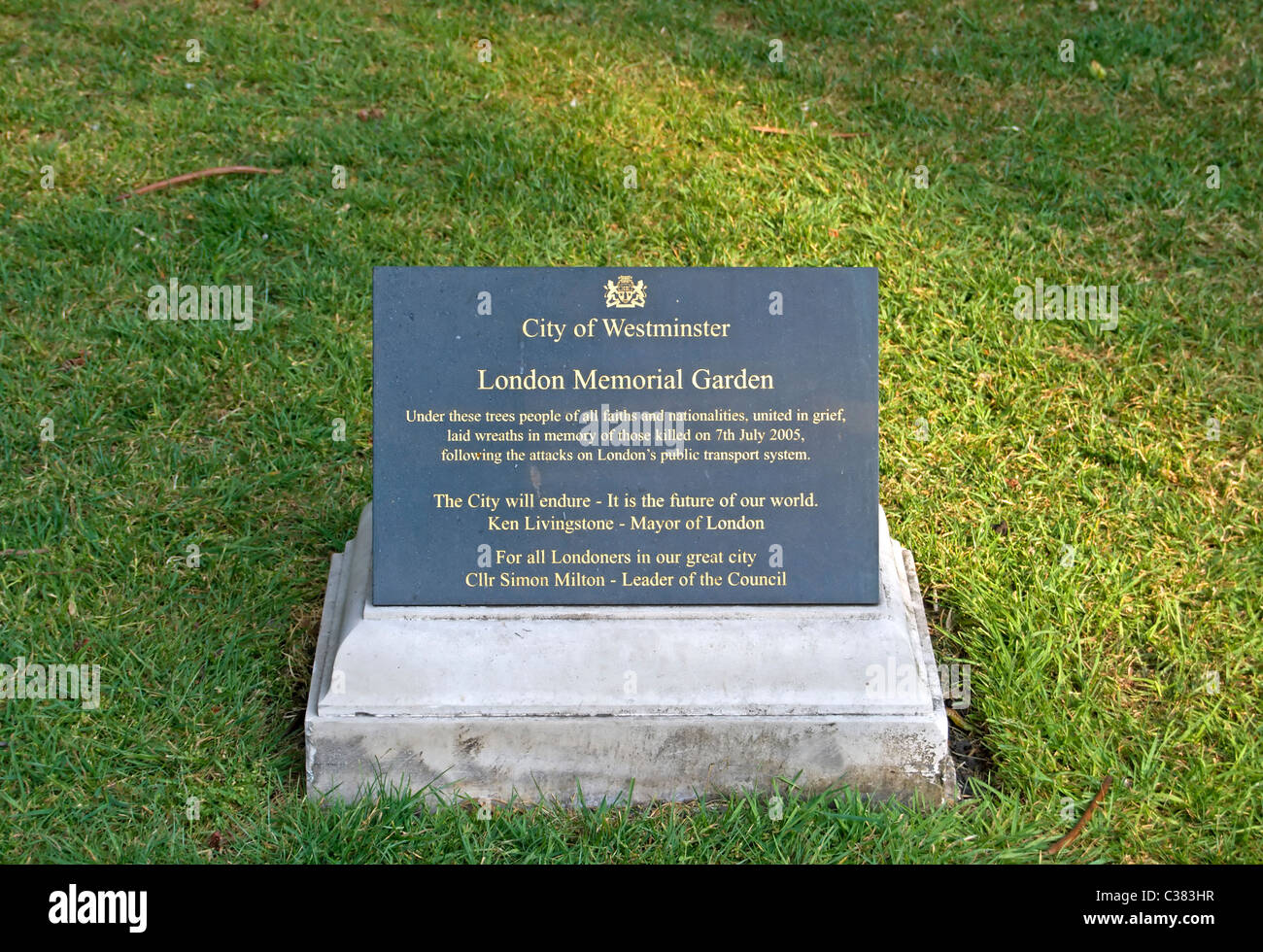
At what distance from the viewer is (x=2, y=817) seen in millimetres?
2852

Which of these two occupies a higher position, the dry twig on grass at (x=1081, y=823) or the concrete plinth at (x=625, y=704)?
the concrete plinth at (x=625, y=704)

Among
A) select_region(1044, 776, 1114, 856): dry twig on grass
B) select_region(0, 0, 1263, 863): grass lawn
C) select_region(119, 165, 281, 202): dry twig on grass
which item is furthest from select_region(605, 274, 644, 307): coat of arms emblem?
select_region(119, 165, 281, 202): dry twig on grass

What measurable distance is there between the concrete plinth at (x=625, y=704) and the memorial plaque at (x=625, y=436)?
9cm

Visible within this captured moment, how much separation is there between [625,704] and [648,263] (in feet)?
7.96

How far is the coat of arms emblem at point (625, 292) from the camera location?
2.90 metres

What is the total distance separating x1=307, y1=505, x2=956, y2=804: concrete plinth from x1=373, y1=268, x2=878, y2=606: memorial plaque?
0.09 m

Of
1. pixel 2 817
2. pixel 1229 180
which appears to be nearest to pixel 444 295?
pixel 2 817

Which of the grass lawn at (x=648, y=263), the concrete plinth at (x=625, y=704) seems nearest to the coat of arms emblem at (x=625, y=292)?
the concrete plinth at (x=625, y=704)

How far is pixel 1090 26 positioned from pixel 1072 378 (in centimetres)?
264

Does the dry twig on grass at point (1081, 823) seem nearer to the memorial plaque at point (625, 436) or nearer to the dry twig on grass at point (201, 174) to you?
the memorial plaque at point (625, 436)

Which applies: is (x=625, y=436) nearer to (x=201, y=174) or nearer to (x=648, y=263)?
(x=648, y=263)

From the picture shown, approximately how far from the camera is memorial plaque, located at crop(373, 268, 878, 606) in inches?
114

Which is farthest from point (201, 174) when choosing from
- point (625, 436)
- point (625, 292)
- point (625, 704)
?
point (625, 704)

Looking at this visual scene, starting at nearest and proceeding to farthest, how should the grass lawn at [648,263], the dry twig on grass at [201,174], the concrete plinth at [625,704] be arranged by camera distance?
the concrete plinth at [625,704] < the grass lawn at [648,263] < the dry twig on grass at [201,174]
